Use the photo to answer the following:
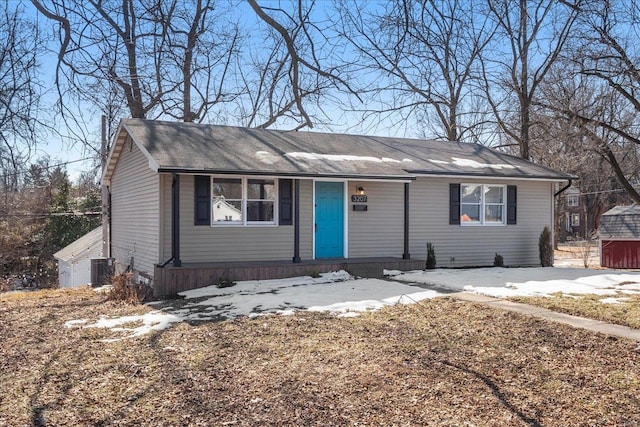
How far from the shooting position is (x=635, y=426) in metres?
3.71

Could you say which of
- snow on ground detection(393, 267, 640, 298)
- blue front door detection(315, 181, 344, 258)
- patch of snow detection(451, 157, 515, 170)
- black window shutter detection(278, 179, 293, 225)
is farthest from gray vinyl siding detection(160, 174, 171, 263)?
patch of snow detection(451, 157, 515, 170)

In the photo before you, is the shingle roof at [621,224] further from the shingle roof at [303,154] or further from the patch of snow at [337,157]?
the patch of snow at [337,157]

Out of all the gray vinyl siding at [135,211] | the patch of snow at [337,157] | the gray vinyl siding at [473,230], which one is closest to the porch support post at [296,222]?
the patch of snow at [337,157]

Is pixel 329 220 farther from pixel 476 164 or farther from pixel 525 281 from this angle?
pixel 476 164

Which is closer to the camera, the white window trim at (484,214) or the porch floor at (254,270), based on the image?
the porch floor at (254,270)

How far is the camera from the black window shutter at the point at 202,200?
450 inches

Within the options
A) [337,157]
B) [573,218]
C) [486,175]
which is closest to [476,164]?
[486,175]

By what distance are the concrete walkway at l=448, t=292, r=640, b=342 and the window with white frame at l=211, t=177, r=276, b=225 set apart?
5.00 m

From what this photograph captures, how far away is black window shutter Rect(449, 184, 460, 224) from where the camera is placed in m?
14.2

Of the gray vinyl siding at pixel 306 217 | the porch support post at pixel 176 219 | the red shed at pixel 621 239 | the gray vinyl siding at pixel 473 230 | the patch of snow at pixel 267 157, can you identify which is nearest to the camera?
the porch support post at pixel 176 219

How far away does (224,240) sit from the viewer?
38.6 feet

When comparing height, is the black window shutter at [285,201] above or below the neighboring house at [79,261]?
above

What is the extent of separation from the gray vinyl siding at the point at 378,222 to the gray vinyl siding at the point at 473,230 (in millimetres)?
414

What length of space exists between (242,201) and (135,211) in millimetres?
3352
